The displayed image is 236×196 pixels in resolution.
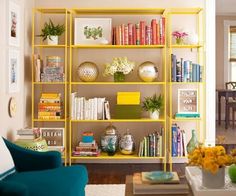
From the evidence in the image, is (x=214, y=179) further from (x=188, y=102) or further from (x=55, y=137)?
(x=55, y=137)

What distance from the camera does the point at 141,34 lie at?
5594 mm

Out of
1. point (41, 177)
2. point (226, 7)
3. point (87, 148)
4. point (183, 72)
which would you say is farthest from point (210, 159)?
point (226, 7)

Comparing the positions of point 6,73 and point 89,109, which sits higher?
point 6,73

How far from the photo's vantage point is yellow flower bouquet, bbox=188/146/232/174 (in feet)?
9.13

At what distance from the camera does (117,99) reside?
18.5 ft

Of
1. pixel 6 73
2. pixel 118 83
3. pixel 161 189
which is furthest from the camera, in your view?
pixel 118 83

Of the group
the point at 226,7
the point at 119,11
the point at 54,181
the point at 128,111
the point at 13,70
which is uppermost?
the point at 226,7

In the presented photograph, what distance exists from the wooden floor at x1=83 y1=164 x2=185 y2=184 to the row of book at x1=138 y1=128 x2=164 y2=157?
0.66 ft

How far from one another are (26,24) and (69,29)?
0.55m

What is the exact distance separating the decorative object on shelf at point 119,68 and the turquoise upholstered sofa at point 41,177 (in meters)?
1.90

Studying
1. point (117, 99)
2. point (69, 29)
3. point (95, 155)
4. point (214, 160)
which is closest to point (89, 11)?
point (69, 29)

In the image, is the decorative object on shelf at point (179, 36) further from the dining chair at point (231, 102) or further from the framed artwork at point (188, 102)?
the dining chair at point (231, 102)

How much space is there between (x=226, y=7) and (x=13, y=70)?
6345 millimetres

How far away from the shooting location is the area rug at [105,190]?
4500mm
